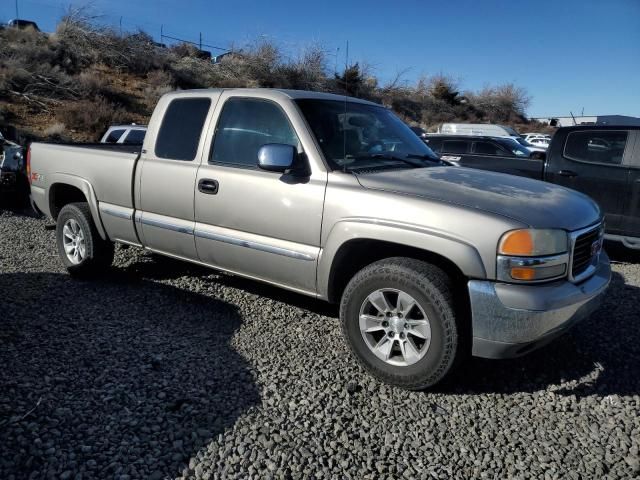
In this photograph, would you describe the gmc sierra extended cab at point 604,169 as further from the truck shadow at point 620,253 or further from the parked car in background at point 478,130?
the parked car in background at point 478,130

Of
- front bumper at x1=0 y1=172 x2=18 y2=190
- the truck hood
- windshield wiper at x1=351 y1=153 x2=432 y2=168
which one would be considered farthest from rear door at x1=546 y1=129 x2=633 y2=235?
front bumper at x1=0 y1=172 x2=18 y2=190

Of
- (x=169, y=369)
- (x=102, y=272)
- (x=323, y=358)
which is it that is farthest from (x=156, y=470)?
(x=102, y=272)

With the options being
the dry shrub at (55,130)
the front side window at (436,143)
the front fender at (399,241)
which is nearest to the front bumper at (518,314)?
the front fender at (399,241)

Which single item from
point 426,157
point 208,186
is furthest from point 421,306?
point 208,186

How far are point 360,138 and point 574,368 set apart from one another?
2241 millimetres

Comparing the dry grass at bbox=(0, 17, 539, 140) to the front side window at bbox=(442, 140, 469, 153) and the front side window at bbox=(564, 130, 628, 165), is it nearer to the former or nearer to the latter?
the front side window at bbox=(442, 140, 469, 153)

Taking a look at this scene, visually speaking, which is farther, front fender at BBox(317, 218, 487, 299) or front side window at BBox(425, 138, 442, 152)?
front side window at BBox(425, 138, 442, 152)

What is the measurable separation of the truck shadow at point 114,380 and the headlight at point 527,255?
1.63 metres

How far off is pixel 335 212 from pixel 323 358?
3.48 ft

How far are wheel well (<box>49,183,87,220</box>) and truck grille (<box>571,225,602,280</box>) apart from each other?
4.62 m

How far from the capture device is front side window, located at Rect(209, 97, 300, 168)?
3889 mm

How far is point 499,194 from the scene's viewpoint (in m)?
3.28

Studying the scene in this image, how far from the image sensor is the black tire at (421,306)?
3.04 meters

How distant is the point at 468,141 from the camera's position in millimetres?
12008
